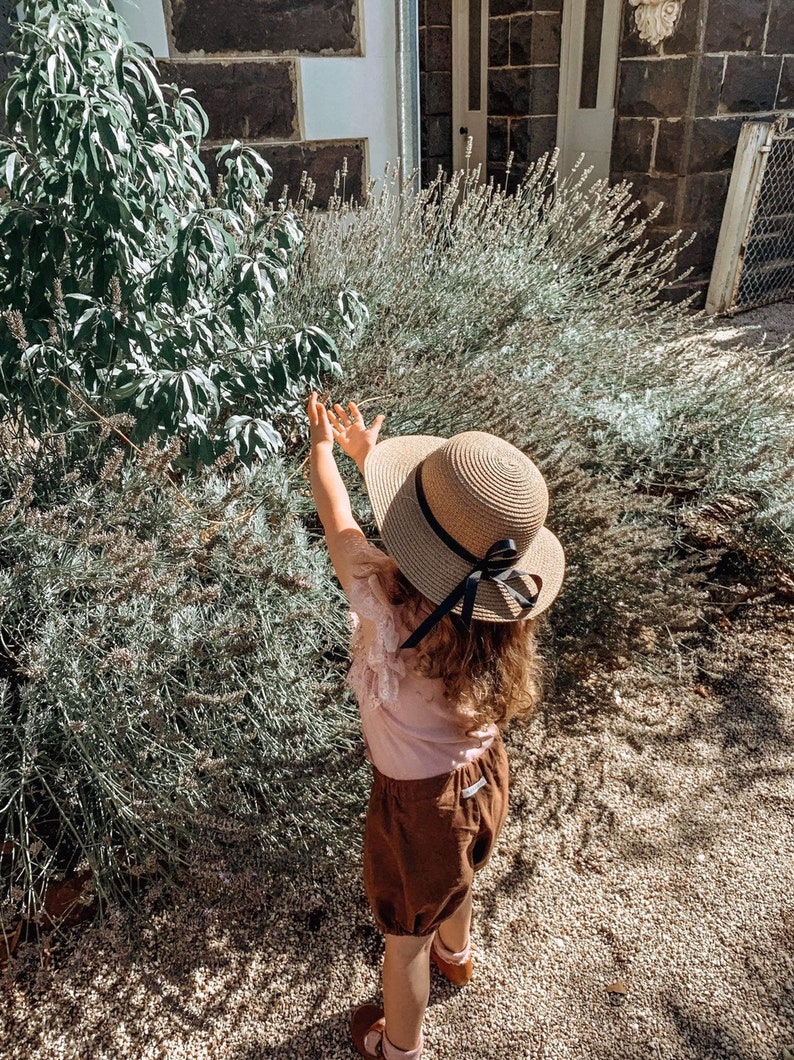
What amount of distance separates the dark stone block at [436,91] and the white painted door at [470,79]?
0.08 metres

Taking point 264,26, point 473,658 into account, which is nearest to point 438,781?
point 473,658

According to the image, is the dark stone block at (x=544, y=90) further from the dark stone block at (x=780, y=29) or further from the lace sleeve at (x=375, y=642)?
the lace sleeve at (x=375, y=642)

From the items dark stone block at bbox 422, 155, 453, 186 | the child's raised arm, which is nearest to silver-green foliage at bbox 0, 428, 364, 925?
the child's raised arm

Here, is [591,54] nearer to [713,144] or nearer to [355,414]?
[713,144]

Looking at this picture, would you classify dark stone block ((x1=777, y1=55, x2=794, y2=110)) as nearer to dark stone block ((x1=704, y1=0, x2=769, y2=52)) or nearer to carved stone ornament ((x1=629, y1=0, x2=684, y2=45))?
dark stone block ((x1=704, y1=0, x2=769, y2=52))

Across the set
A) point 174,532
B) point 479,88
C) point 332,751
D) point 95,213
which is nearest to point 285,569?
point 174,532

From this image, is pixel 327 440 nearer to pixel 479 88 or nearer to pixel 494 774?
pixel 494 774

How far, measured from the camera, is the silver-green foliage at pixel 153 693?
1772 mm

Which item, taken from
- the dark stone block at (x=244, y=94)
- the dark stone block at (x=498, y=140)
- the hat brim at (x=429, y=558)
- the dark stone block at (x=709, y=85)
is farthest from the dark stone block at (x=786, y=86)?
the hat brim at (x=429, y=558)

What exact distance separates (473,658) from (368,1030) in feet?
2.89

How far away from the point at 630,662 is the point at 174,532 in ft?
5.10

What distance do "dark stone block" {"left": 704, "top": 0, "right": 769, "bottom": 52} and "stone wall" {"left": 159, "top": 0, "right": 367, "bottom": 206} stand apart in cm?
280

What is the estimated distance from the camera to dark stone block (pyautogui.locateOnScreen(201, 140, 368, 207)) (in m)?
4.05

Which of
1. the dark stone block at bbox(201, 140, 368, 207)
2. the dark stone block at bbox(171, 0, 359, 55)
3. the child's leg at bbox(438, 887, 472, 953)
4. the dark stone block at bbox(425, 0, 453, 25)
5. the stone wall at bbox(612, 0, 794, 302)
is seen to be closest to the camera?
the child's leg at bbox(438, 887, 472, 953)
